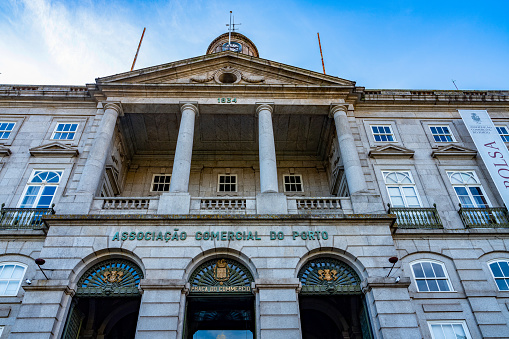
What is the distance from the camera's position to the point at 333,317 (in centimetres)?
1752

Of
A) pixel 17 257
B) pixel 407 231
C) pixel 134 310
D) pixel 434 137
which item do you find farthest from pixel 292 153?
pixel 17 257

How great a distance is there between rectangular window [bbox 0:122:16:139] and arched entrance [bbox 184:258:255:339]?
13009mm

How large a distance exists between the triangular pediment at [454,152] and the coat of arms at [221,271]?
460 inches

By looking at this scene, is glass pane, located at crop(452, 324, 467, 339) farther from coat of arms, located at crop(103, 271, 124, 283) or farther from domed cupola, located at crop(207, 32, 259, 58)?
domed cupola, located at crop(207, 32, 259, 58)

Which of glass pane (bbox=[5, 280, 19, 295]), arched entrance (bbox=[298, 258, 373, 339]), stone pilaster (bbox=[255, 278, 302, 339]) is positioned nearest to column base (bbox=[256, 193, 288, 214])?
arched entrance (bbox=[298, 258, 373, 339])

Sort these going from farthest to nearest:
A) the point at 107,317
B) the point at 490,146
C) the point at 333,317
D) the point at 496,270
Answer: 1. the point at 490,146
2. the point at 333,317
3. the point at 107,317
4. the point at 496,270

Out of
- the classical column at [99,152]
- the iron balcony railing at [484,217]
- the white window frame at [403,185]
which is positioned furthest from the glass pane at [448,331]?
the classical column at [99,152]

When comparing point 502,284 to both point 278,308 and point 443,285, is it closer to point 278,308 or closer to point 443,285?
point 443,285

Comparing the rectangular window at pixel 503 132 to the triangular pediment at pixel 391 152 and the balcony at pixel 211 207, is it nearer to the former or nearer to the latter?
the triangular pediment at pixel 391 152

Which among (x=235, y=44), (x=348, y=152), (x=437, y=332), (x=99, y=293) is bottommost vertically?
(x=437, y=332)

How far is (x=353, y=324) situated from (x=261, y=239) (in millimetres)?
5346

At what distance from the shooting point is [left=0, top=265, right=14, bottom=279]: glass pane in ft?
49.3

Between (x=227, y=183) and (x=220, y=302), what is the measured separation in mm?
8643

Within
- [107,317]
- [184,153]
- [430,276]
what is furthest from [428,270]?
[107,317]
